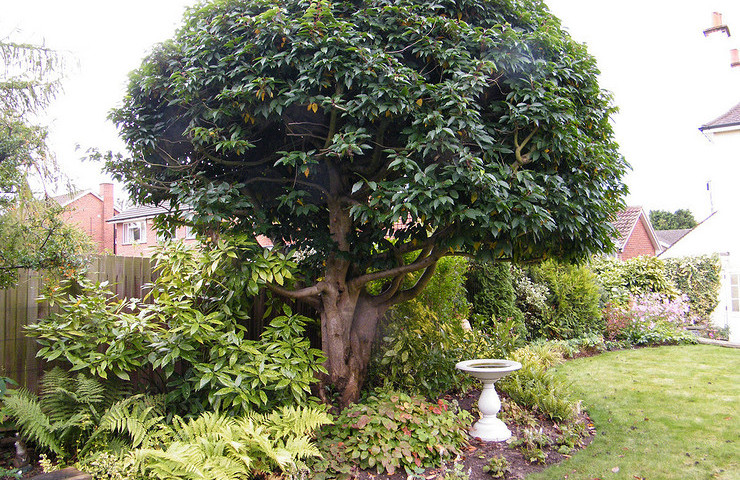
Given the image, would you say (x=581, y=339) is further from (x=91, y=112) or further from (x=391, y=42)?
(x=91, y=112)

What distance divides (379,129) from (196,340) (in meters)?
2.56

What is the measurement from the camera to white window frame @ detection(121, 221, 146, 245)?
2677 centimetres

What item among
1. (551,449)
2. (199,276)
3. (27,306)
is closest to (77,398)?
(27,306)

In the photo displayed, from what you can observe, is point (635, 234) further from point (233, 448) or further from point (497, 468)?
point (233, 448)

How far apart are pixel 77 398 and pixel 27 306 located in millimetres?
1145

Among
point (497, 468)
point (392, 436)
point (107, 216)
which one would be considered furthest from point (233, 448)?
point (107, 216)

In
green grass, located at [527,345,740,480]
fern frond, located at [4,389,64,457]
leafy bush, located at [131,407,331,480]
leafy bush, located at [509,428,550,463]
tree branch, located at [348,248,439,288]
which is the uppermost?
tree branch, located at [348,248,439,288]

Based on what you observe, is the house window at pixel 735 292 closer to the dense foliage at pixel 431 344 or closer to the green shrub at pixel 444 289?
the dense foliage at pixel 431 344

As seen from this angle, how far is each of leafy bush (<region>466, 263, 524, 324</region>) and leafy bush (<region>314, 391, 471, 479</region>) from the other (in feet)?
14.4

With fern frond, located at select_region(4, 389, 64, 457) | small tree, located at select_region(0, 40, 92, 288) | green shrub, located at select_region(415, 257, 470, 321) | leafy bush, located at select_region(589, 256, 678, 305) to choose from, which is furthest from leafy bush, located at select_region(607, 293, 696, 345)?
small tree, located at select_region(0, 40, 92, 288)

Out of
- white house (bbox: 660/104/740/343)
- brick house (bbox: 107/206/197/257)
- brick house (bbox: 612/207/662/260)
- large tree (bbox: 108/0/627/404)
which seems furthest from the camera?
brick house (bbox: 107/206/197/257)

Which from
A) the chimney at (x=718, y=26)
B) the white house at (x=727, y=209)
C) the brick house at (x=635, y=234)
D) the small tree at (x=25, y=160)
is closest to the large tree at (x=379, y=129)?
the small tree at (x=25, y=160)

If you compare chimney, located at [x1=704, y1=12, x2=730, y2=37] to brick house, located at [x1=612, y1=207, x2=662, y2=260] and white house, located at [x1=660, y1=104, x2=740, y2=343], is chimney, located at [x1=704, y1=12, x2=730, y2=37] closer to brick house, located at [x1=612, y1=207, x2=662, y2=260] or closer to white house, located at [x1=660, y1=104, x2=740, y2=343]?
white house, located at [x1=660, y1=104, x2=740, y2=343]

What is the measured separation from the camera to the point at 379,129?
4.45m
